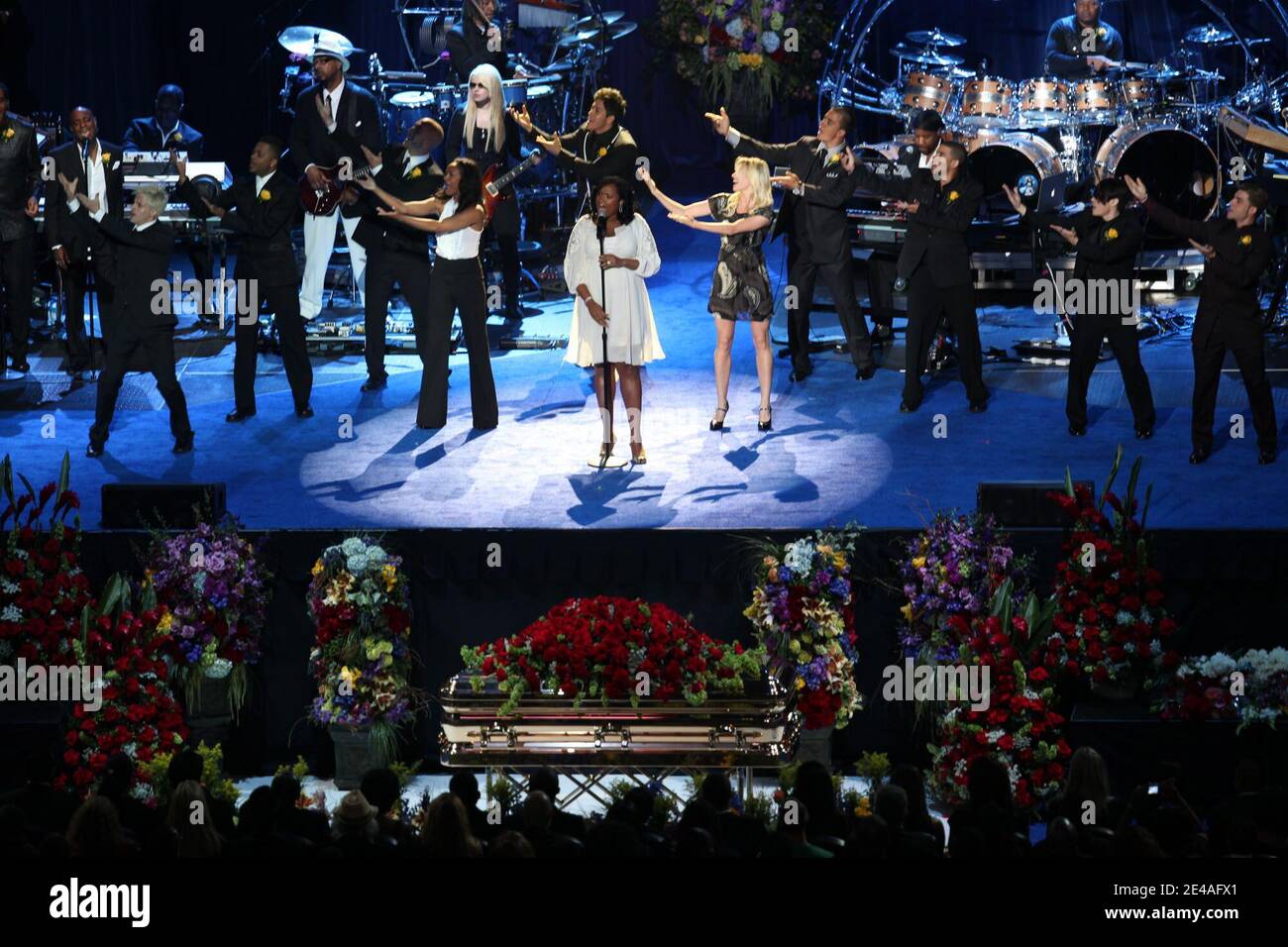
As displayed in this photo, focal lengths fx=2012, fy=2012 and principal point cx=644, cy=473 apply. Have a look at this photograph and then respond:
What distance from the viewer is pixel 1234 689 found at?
27.4 feet

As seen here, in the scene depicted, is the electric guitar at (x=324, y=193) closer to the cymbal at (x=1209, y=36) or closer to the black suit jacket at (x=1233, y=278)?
the black suit jacket at (x=1233, y=278)

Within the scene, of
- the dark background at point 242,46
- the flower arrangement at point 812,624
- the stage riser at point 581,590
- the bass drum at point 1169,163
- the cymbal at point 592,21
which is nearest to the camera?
the flower arrangement at point 812,624

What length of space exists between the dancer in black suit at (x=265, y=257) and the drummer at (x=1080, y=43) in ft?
22.4

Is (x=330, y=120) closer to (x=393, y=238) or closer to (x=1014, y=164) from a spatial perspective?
(x=393, y=238)

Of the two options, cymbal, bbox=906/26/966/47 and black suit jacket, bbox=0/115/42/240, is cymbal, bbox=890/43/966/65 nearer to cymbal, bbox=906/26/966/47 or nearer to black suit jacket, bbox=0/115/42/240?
cymbal, bbox=906/26/966/47

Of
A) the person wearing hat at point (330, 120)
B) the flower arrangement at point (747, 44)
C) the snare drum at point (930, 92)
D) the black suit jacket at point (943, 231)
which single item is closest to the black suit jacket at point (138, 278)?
the person wearing hat at point (330, 120)

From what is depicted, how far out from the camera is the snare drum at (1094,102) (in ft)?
49.1

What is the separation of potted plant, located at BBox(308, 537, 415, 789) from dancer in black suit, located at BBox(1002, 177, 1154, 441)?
14.4 feet

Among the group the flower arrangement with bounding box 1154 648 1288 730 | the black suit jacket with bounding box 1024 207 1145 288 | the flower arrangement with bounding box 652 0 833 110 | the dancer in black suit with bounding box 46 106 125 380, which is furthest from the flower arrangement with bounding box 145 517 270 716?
the flower arrangement with bounding box 652 0 833 110

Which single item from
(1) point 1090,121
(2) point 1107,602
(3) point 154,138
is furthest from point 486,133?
(2) point 1107,602

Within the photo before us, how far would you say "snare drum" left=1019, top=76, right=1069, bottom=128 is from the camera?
15055 mm

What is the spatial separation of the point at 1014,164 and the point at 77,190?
7.11 meters

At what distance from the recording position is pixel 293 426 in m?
12.0

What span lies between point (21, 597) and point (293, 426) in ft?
11.2
